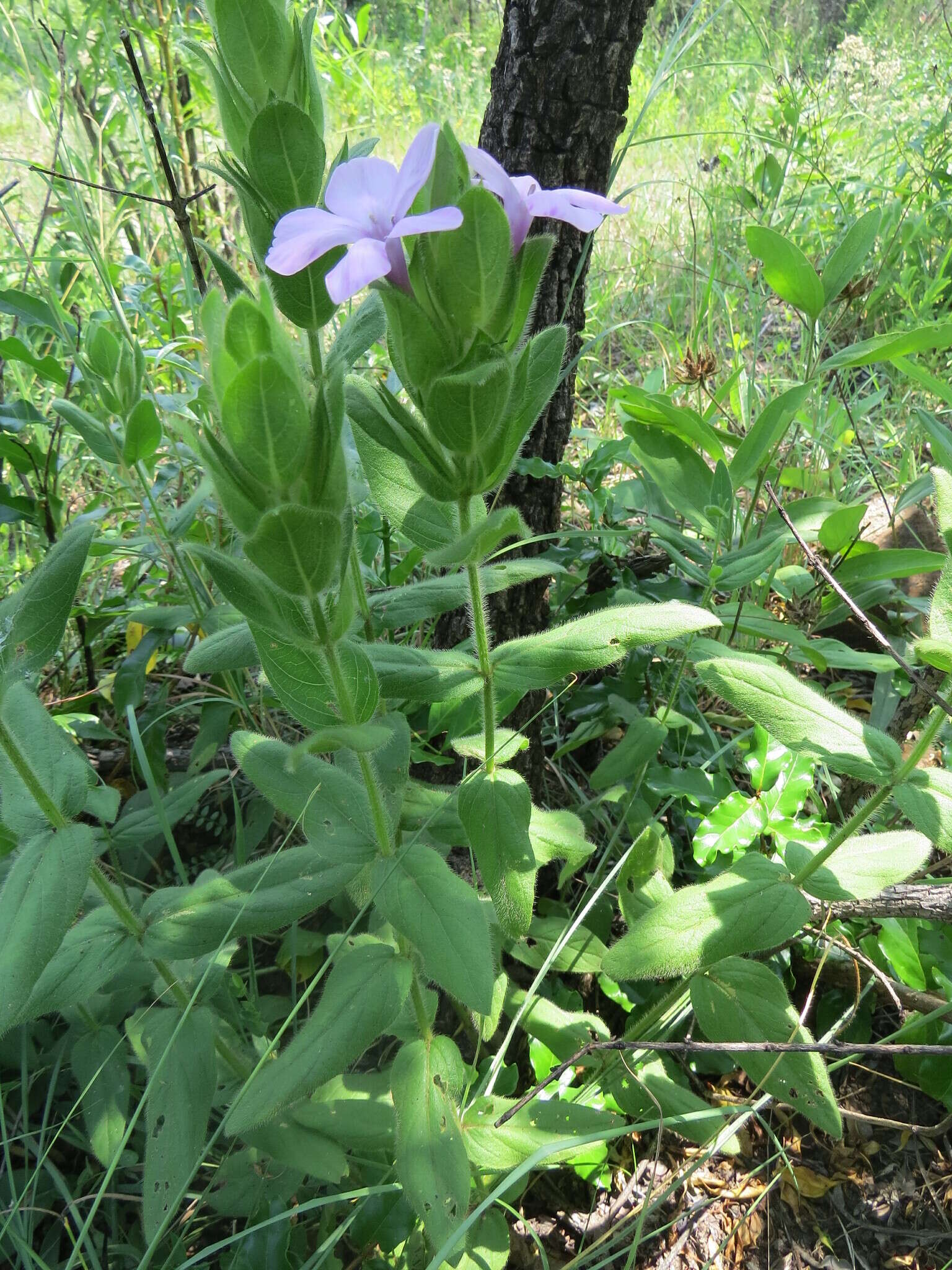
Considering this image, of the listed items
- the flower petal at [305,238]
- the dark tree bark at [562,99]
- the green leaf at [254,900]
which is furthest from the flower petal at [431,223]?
the dark tree bark at [562,99]

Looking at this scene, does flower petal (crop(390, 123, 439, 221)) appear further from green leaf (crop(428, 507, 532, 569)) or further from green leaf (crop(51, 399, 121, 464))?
green leaf (crop(51, 399, 121, 464))

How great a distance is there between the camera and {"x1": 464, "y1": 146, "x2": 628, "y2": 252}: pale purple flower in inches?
35.3

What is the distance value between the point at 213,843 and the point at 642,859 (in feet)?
3.40

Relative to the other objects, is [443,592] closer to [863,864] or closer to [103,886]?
[103,886]

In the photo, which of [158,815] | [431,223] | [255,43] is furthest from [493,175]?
[158,815]

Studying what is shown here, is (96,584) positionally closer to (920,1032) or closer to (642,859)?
(642,859)

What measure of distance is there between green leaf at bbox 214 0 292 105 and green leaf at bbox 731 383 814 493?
106 cm

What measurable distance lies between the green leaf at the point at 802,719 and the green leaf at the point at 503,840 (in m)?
0.35

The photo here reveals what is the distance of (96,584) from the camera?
2.44 meters

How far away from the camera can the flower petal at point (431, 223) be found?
758 millimetres

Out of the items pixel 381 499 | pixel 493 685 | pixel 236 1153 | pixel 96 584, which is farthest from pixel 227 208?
pixel 236 1153

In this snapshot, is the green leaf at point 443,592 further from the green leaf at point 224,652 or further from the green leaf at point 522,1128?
the green leaf at point 522,1128

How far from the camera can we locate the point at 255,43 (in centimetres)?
99

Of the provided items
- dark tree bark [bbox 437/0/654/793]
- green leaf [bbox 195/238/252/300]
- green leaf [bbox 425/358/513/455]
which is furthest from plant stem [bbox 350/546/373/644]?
dark tree bark [bbox 437/0/654/793]
